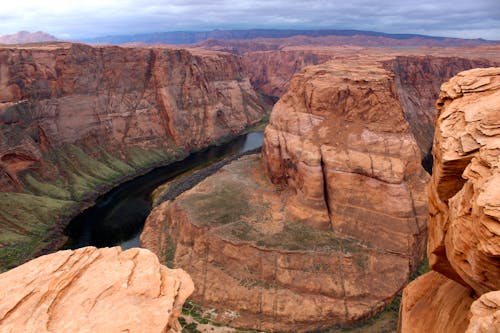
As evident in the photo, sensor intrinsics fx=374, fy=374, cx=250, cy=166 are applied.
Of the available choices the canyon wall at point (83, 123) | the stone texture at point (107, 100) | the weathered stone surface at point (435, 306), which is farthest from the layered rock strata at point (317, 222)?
the stone texture at point (107, 100)

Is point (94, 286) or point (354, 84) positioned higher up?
point (354, 84)

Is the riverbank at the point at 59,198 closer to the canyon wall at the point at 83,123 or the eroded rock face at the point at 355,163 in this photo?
the canyon wall at the point at 83,123

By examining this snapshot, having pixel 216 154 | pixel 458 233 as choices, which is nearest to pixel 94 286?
pixel 458 233

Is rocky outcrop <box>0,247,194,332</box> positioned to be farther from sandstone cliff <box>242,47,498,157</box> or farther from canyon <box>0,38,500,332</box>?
sandstone cliff <box>242,47,498,157</box>

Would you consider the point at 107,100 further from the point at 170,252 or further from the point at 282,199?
the point at 282,199

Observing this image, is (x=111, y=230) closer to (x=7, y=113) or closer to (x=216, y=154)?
(x=7, y=113)

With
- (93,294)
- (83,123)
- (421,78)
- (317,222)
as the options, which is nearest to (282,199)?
(317,222)
